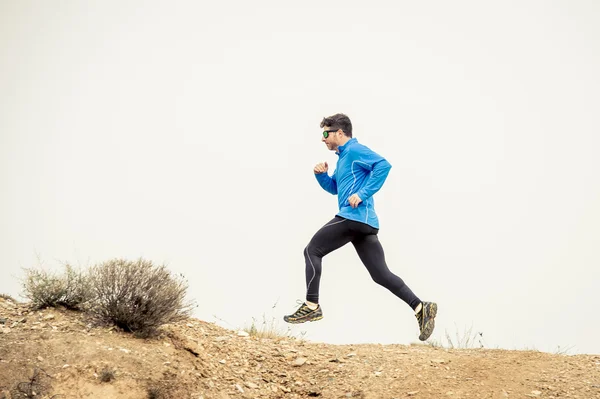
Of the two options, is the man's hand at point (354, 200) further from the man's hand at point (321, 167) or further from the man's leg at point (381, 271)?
the man's hand at point (321, 167)

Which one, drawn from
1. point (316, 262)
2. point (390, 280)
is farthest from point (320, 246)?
point (390, 280)

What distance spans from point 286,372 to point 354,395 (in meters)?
0.98

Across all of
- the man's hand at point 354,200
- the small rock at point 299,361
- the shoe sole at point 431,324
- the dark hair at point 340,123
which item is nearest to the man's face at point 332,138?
the dark hair at point 340,123

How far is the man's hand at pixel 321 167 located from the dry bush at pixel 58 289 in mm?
3421

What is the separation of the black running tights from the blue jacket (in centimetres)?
14

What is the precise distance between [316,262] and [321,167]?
57.6 inches

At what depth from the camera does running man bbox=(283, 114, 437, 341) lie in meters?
8.09

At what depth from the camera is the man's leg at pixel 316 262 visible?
26.7ft

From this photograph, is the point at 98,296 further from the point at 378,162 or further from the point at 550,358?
the point at 550,358

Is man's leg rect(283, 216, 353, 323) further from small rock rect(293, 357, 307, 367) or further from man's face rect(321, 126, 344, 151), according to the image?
man's face rect(321, 126, 344, 151)

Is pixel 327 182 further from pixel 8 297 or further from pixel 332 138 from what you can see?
pixel 8 297

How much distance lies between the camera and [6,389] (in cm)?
591

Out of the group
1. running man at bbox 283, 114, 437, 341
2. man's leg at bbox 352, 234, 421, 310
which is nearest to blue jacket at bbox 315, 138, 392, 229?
running man at bbox 283, 114, 437, 341

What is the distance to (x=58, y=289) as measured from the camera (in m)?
7.35
